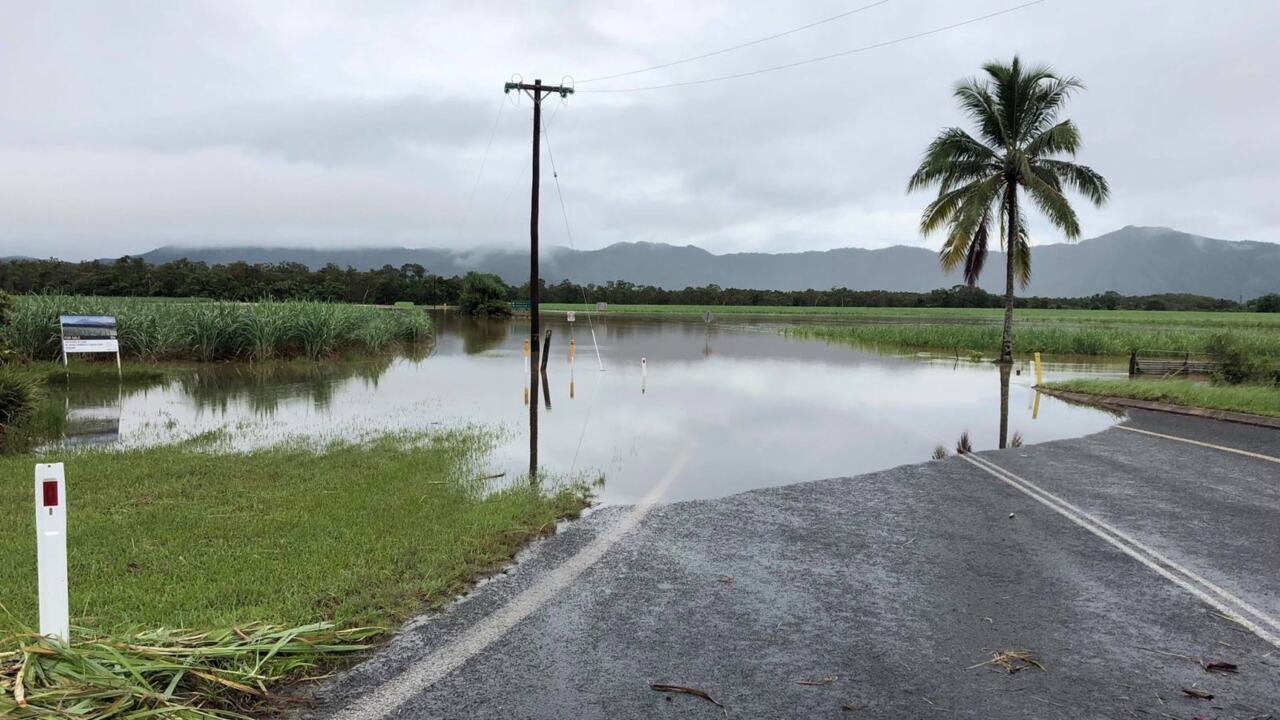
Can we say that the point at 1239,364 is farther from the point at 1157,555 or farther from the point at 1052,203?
the point at 1157,555

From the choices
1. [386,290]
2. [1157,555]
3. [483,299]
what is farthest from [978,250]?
[386,290]

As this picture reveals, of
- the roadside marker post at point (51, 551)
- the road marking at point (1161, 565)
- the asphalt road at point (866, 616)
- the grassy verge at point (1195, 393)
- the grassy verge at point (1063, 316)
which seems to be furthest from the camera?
the grassy verge at point (1063, 316)

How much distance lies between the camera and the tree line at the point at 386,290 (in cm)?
7119

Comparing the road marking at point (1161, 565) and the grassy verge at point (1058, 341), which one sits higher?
the grassy verge at point (1058, 341)

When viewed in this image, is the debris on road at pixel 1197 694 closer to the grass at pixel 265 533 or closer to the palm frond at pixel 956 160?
the grass at pixel 265 533

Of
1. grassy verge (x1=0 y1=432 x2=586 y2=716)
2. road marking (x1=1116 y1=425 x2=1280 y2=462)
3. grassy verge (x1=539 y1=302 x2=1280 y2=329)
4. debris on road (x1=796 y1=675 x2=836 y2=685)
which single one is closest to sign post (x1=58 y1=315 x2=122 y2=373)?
grassy verge (x1=0 y1=432 x2=586 y2=716)

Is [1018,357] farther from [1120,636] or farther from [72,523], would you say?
[72,523]

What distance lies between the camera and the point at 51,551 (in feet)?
11.9

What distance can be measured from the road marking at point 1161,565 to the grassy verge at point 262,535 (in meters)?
5.09

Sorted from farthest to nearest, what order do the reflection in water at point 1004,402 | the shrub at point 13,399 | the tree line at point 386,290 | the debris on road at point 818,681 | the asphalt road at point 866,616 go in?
the tree line at point 386,290 < the reflection in water at point 1004,402 < the shrub at point 13,399 < the debris on road at point 818,681 < the asphalt road at point 866,616

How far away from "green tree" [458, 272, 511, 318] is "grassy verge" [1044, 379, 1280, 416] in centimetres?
6328

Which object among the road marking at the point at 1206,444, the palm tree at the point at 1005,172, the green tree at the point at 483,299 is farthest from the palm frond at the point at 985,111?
the green tree at the point at 483,299

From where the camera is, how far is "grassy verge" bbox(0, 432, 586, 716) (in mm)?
4594

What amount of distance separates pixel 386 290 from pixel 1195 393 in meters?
96.4
